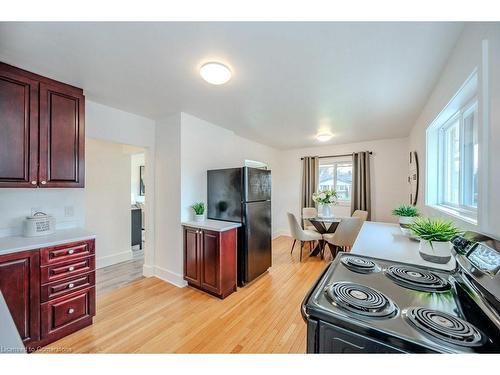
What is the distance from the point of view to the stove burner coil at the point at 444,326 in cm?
57

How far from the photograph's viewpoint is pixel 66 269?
179 cm

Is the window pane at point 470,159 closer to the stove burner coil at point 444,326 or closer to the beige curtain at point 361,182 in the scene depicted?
the stove burner coil at point 444,326

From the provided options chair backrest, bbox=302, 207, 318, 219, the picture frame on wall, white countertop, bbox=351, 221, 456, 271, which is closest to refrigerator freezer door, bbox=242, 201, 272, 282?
white countertop, bbox=351, 221, 456, 271

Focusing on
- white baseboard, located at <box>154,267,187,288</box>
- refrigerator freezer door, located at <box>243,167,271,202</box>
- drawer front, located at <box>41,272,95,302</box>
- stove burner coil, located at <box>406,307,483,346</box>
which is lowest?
white baseboard, located at <box>154,267,187,288</box>

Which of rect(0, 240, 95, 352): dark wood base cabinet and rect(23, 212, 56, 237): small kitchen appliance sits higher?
rect(23, 212, 56, 237): small kitchen appliance

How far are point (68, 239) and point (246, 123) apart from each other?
8.70 feet

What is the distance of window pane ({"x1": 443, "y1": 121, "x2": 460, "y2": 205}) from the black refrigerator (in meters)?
2.10

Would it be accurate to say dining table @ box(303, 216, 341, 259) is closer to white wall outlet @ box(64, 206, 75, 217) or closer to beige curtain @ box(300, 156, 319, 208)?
beige curtain @ box(300, 156, 319, 208)

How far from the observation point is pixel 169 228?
293 cm

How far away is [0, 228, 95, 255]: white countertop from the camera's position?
1.55 meters

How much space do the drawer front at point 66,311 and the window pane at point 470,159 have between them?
3.39 metres

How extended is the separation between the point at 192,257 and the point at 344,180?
13.0 ft

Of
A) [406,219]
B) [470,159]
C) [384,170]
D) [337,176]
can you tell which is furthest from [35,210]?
[384,170]
